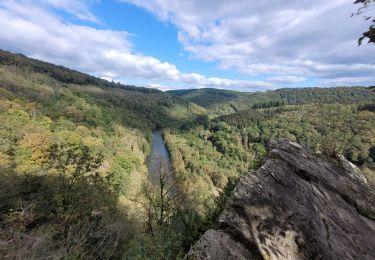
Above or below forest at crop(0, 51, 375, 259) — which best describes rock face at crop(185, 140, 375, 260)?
above

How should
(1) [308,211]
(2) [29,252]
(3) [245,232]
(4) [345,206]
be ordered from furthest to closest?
(2) [29,252]
(4) [345,206]
(1) [308,211]
(3) [245,232]

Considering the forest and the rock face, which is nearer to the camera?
the rock face

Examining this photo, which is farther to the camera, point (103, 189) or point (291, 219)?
point (103, 189)

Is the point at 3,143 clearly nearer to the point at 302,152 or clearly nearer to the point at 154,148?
the point at 302,152

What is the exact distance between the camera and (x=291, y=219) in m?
5.93

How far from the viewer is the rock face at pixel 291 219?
5.29 metres

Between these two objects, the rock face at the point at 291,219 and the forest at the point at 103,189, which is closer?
the rock face at the point at 291,219

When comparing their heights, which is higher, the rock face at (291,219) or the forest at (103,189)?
the rock face at (291,219)

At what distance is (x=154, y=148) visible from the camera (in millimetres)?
112188

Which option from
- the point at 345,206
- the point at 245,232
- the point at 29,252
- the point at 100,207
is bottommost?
the point at 100,207

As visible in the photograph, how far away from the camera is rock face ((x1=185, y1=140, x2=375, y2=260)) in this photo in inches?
208

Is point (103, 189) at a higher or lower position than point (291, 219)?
lower

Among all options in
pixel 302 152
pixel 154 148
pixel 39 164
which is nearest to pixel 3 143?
pixel 39 164

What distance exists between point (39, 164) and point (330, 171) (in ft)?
108
